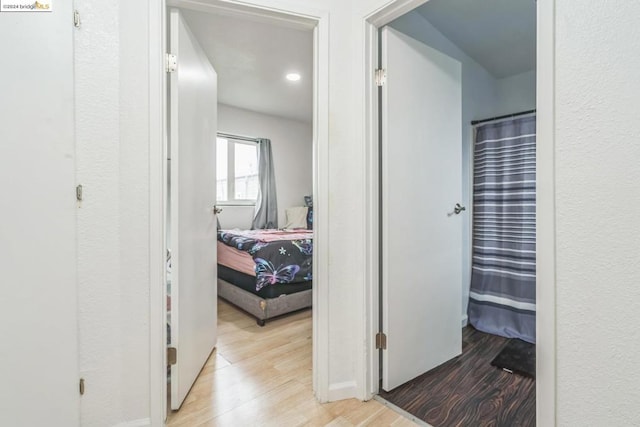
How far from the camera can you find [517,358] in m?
2.04

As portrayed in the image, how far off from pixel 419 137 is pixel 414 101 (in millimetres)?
209

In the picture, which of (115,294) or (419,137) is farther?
(419,137)

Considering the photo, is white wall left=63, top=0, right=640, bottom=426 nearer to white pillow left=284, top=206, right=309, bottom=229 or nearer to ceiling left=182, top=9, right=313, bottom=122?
ceiling left=182, top=9, right=313, bottom=122

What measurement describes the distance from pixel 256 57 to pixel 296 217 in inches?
97.8

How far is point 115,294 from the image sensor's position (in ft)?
4.09

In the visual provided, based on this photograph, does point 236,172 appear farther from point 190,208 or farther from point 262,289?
point 190,208

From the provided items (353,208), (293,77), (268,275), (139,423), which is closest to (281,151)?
(293,77)

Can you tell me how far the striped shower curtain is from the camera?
2377 millimetres

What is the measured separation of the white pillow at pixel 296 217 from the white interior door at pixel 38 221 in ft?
11.7

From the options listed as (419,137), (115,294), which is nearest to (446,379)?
(419,137)

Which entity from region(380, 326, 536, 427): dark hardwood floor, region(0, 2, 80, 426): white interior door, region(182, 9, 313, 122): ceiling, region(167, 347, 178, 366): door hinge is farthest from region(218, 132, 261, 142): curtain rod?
region(380, 326, 536, 427): dark hardwood floor

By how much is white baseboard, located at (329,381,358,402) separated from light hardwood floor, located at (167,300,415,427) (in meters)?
0.03

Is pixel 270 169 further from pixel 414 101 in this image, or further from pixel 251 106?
pixel 414 101

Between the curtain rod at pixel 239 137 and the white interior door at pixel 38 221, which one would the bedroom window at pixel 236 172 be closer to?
the curtain rod at pixel 239 137
